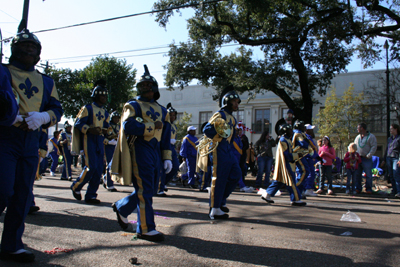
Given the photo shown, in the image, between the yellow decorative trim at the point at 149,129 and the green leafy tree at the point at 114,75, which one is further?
the green leafy tree at the point at 114,75

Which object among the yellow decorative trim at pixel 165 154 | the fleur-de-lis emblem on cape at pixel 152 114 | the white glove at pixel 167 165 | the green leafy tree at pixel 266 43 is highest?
the green leafy tree at pixel 266 43

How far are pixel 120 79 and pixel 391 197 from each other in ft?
96.3

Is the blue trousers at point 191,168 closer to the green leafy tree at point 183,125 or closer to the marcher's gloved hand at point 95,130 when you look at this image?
the marcher's gloved hand at point 95,130

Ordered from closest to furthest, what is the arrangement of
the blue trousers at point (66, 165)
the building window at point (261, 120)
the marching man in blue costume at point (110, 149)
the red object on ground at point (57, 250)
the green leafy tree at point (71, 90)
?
the red object on ground at point (57, 250)
the marching man in blue costume at point (110, 149)
the blue trousers at point (66, 165)
the green leafy tree at point (71, 90)
the building window at point (261, 120)

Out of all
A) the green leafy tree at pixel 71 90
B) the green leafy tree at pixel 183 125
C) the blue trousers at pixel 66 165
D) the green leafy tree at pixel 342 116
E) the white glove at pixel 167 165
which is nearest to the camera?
the white glove at pixel 167 165

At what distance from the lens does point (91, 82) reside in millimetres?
34344

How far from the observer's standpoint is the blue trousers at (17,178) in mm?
3029

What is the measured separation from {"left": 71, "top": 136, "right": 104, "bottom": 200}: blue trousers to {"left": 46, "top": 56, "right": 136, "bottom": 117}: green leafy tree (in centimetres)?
2713

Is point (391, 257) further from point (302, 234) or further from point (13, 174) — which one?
point (13, 174)

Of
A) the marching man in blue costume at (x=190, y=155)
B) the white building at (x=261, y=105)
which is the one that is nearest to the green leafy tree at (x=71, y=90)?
the white building at (x=261, y=105)

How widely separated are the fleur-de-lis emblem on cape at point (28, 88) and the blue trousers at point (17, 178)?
0.40 m

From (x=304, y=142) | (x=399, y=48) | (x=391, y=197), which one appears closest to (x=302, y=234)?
(x=304, y=142)

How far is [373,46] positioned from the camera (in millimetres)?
17156

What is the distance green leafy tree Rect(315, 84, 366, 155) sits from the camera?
31.1 m
